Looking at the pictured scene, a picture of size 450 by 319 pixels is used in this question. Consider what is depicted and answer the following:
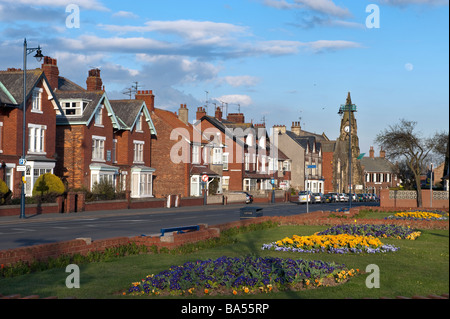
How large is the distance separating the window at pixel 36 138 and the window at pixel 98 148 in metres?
6.75

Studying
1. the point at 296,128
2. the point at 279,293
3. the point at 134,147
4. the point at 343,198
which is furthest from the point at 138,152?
the point at 296,128

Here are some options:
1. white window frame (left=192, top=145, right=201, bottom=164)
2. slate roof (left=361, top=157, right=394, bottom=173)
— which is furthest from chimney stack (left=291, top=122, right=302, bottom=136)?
white window frame (left=192, top=145, right=201, bottom=164)

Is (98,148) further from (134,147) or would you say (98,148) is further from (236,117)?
(236,117)

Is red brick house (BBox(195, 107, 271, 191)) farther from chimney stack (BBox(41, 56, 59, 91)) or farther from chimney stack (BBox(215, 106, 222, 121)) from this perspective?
chimney stack (BBox(41, 56, 59, 91))

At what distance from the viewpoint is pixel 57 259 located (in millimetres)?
14211

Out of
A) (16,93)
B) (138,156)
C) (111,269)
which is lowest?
(111,269)

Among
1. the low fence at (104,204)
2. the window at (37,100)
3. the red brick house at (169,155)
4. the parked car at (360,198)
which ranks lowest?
the parked car at (360,198)

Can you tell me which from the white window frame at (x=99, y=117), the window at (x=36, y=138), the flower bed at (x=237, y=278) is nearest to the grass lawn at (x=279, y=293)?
the flower bed at (x=237, y=278)

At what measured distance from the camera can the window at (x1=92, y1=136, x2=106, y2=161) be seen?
54.4 metres

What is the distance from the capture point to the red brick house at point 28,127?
4412 centimetres

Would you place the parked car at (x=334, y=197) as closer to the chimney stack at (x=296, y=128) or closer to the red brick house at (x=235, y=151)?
the red brick house at (x=235, y=151)

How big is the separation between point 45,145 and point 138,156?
1568cm

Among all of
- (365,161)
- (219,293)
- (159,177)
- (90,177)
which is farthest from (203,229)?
(365,161)

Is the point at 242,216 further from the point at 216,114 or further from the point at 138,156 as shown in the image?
the point at 216,114
